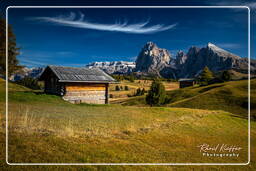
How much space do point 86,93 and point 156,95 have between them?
55.2ft

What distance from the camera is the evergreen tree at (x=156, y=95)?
30672 millimetres

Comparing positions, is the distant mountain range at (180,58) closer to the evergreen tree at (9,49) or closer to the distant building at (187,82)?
the evergreen tree at (9,49)

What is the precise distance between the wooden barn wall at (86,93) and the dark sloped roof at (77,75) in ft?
2.32

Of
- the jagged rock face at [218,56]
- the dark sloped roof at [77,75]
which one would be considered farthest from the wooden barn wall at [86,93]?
the jagged rock face at [218,56]

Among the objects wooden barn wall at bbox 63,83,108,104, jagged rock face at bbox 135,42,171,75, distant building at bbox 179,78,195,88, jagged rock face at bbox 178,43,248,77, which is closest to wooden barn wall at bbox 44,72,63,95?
wooden barn wall at bbox 63,83,108,104

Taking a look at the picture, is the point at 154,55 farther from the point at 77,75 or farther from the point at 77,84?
the point at 77,75

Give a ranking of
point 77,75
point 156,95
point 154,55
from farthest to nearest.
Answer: point 156,95 < point 77,75 < point 154,55

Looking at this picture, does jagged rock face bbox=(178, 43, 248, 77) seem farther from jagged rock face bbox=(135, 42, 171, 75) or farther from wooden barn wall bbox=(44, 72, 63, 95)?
wooden barn wall bbox=(44, 72, 63, 95)

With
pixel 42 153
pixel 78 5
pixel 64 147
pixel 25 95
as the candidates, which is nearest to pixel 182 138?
pixel 64 147

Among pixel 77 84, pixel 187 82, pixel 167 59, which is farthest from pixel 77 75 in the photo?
pixel 187 82

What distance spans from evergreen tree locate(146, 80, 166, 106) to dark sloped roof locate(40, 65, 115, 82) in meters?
14.0

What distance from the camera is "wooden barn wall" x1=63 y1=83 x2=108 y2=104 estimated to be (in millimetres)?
17141

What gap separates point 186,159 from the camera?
4.04 metres

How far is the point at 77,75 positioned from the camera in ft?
59.6
